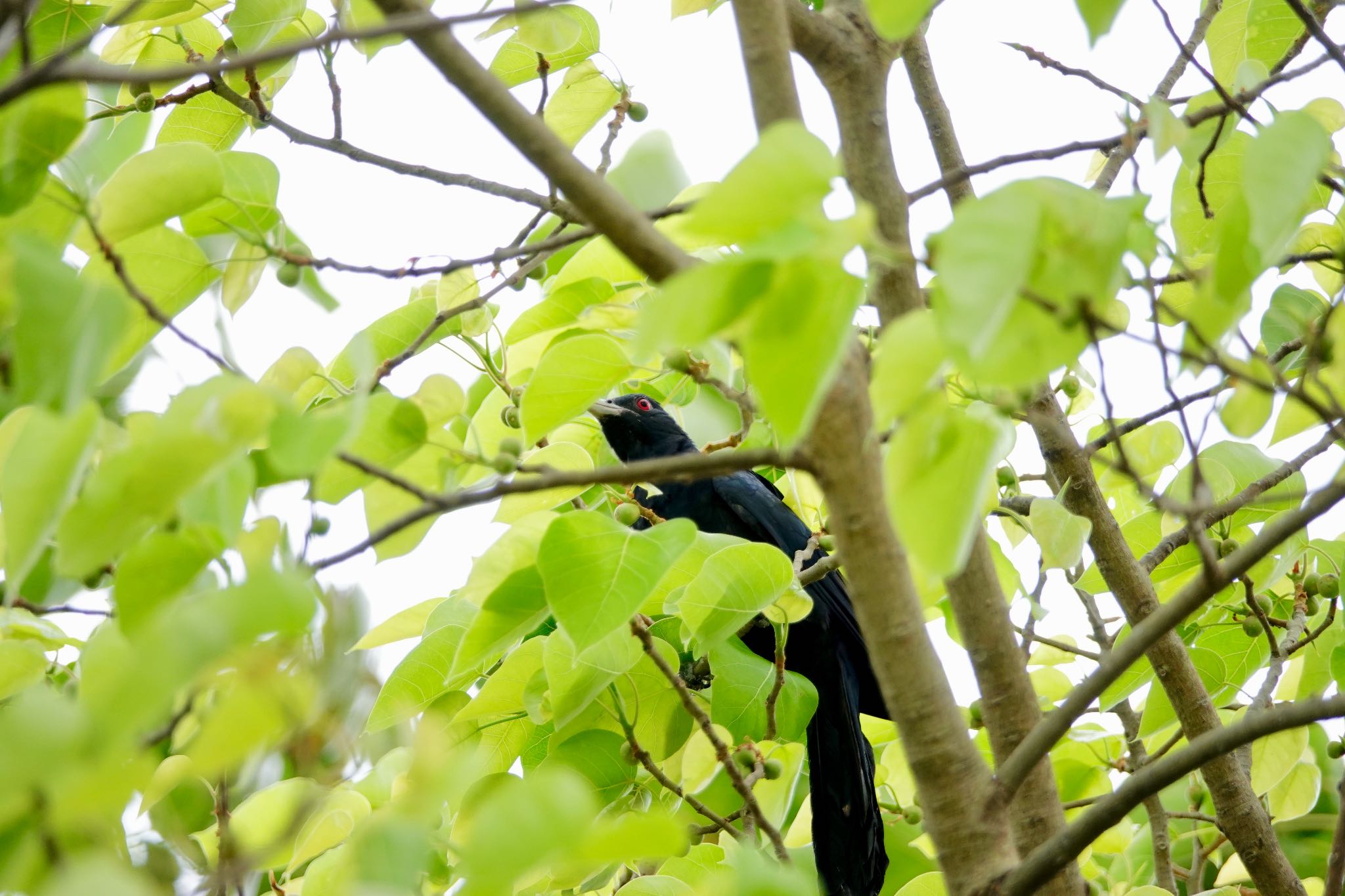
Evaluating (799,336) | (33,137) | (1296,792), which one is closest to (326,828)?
(33,137)

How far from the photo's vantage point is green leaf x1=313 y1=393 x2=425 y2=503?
102cm

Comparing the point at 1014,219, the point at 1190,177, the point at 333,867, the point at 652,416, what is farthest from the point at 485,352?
the point at 652,416

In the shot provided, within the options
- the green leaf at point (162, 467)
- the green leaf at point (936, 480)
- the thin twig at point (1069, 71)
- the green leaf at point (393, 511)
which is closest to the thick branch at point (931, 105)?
the thin twig at point (1069, 71)

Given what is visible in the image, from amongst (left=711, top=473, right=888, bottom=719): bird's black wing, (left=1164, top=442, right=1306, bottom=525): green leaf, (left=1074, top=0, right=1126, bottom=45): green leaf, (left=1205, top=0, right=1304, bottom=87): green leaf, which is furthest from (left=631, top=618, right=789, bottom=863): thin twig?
(left=711, top=473, right=888, bottom=719): bird's black wing

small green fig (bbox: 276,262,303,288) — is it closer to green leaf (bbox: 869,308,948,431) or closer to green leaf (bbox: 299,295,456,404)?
green leaf (bbox: 299,295,456,404)

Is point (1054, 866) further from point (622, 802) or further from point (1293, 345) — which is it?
point (1293, 345)

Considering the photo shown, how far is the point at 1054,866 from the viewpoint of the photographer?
104 cm

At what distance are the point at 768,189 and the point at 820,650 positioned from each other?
9.36 ft

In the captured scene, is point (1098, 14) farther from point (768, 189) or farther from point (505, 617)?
point (505, 617)

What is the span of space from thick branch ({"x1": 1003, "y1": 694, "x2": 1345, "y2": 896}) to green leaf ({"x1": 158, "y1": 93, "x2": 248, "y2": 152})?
62.6 inches

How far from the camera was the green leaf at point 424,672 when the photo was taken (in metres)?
1.72

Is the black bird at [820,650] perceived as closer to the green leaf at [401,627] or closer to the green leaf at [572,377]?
the green leaf at [401,627]

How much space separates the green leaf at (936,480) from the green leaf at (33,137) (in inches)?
28.6

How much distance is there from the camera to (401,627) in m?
1.95
